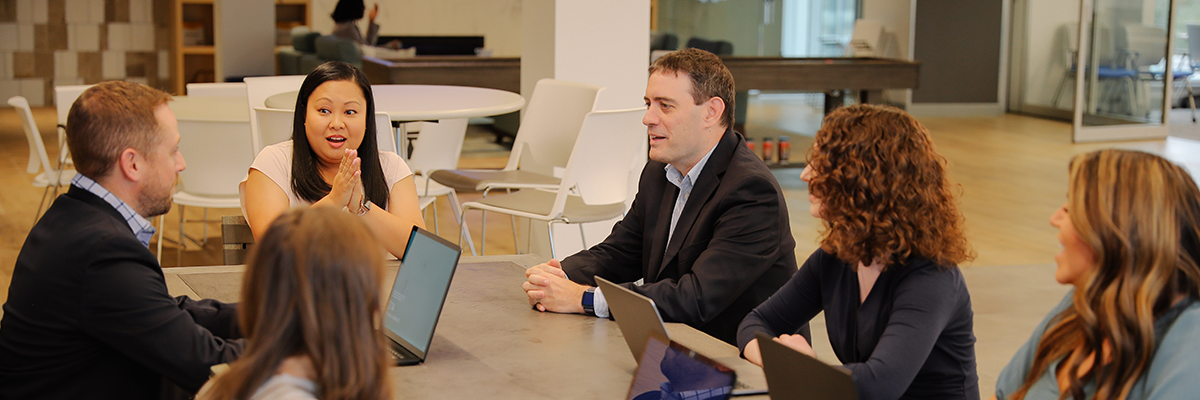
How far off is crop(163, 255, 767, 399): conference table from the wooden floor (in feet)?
3.27

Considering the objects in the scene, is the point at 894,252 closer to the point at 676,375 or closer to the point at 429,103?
the point at 676,375

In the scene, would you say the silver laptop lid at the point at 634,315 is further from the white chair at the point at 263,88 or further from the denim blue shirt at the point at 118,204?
the white chair at the point at 263,88

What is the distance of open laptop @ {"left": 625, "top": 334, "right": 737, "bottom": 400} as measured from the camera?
1345 mm

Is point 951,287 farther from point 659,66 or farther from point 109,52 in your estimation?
→ point 109,52

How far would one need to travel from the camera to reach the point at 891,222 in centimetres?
161

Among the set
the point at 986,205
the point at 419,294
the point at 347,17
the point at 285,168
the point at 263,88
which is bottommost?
the point at 986,205

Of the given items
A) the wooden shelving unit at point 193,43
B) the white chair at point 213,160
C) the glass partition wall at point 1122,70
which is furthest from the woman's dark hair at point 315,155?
the wooden shelving unit at point 193,43

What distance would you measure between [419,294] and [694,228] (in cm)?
73

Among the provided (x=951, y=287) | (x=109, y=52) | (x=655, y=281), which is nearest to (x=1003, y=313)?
(x=655, y=281)

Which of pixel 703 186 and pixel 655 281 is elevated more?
pixel 703 186

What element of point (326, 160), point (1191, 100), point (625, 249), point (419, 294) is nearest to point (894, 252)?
point (419, 294)

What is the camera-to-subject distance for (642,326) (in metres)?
1.59

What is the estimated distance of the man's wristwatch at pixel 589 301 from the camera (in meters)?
1.96

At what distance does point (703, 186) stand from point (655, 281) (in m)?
0.25
